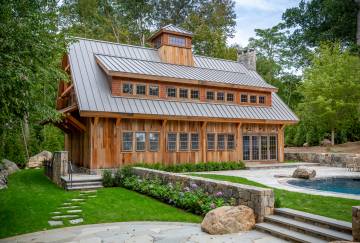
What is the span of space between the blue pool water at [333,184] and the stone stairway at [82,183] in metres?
7.79

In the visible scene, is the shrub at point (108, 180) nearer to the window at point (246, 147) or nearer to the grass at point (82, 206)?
the grass at point (82, 206)

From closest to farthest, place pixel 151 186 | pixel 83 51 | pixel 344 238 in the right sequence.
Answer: pixel 344 238
pixel 151 186
pixel 83 51

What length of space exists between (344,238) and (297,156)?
19005mm

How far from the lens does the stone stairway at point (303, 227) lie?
6.26 m

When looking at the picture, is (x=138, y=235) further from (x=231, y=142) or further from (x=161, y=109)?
(x=231, y=142)

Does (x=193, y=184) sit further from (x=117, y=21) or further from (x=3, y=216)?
(x=117, y=21)

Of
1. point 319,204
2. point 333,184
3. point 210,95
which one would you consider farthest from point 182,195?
point 210,95

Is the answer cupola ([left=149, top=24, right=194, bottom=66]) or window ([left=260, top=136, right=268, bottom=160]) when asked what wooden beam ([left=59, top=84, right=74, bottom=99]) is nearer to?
cupola ([left=149, top=24, right=194, bottom=66])

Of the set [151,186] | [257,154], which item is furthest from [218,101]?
[151,186]

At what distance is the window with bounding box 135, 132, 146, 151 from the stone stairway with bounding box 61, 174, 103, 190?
11.1ft

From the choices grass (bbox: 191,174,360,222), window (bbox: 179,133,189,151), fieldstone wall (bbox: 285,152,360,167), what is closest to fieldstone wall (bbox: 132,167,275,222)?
grass (bbox: 191,174,360,222)

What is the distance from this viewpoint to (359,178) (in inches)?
608

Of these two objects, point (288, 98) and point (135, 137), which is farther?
point (288, 98)

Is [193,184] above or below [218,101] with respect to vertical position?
below
